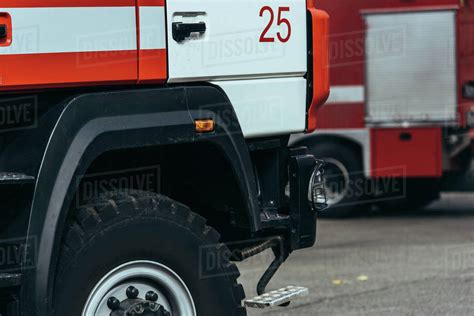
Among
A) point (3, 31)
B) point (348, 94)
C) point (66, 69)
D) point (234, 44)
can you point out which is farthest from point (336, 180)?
point (3, 31)

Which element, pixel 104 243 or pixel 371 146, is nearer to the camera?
pixel 104 243

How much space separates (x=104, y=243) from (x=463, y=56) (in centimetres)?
907

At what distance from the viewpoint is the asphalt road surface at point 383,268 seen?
320 inches

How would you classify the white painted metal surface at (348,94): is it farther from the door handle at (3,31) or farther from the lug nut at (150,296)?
the door handle at (3,31)

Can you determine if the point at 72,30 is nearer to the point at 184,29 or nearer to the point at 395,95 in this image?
the point at 184,29

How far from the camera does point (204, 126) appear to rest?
5.25 m

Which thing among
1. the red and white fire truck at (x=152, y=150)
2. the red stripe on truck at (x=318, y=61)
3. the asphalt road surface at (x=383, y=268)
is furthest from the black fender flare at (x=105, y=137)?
the asphalt road surface at (x=383, y=268)

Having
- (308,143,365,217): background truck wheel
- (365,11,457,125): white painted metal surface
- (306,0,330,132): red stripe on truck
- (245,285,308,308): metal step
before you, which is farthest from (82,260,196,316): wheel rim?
(365,11,457,125): white painted metal surface

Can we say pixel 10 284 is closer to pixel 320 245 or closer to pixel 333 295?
pixel 333 295

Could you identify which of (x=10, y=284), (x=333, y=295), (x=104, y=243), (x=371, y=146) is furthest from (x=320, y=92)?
(x=371, y=146)

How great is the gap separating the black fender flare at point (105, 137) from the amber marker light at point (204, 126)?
2 cm

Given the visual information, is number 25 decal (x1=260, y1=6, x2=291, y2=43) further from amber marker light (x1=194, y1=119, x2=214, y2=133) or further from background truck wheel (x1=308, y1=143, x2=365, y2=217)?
background truck wheel (x1=308, y1=143, x2=365, y2=217)

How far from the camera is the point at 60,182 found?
467 centimetres

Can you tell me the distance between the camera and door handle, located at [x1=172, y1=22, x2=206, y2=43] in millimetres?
5219
